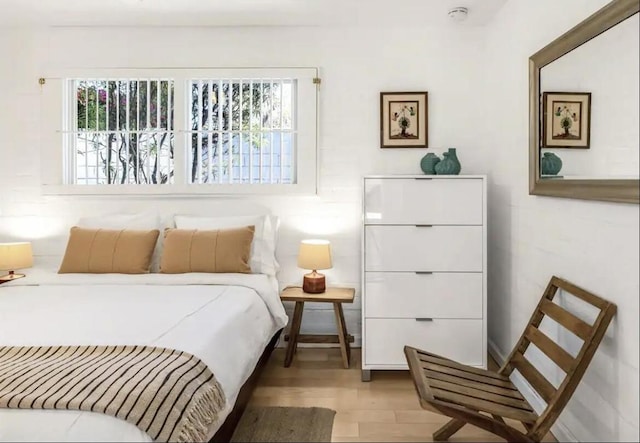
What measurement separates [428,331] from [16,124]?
3425 millimetres

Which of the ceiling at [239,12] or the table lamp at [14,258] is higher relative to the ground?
the ceiling at [239,12]

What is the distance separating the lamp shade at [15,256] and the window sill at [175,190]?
0.48m

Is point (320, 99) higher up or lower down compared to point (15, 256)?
higher up

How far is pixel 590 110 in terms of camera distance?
1.89m

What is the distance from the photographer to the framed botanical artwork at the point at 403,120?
3486 mm

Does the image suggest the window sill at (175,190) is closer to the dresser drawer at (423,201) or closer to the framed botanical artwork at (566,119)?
the dresser drawer at (423,201)

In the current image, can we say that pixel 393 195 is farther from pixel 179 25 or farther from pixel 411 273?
pixel 179 25

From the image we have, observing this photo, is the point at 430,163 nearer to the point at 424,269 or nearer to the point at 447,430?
the point at 424,269

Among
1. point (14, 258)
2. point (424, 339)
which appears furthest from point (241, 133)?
point (424, 339)

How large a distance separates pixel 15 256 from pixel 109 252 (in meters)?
0.79

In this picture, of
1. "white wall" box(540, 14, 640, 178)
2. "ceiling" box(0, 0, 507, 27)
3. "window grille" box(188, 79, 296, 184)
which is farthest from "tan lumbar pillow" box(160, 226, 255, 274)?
"white wall" box(540, 14, 640, 178)

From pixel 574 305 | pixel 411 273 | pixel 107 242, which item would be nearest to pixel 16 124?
pixel 107 242

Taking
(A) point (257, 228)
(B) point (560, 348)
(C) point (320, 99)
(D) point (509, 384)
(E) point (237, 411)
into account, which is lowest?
(E) point (237, 411)

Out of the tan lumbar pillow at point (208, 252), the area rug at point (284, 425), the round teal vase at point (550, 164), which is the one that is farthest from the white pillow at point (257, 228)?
the round teal vase at point (550, 164)
